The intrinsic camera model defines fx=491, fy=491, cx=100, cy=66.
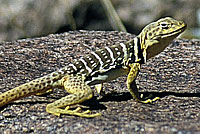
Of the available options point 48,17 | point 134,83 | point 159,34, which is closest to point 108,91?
point 134,83

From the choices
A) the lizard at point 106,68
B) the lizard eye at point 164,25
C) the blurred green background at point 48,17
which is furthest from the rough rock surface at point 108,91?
the blurred green background at point 48,17

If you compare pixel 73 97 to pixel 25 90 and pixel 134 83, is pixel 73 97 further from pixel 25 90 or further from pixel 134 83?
pixel 134 83

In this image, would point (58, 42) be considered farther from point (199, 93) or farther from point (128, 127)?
point (128, 127)

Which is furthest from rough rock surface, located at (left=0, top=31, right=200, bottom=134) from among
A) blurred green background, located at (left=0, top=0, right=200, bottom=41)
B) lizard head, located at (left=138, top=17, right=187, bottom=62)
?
blurred green background, located at (left=0, top=0, right=200, bottom=41)

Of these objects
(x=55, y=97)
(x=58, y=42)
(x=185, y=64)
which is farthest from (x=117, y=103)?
(x=58, y=42)

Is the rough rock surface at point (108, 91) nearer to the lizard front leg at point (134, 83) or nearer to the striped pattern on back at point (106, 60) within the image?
the lizard front leg at point (134, 83)

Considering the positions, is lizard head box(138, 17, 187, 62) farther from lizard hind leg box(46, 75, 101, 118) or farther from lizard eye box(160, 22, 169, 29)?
lizard hind leg box(46, 75, 101, 118)

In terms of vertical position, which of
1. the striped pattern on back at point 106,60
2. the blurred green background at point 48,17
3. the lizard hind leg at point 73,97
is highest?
the blurred green background at point 48,17
